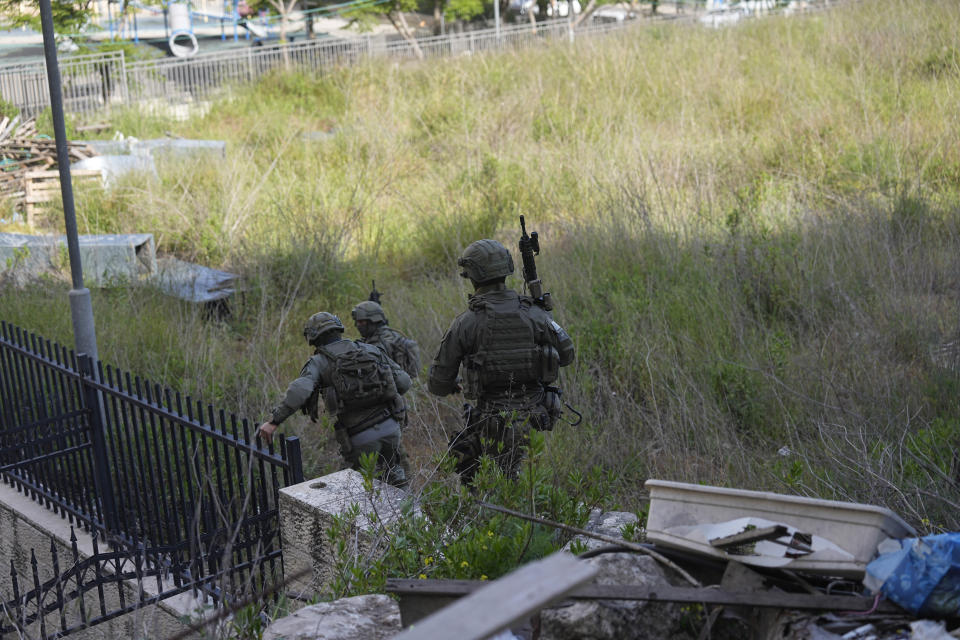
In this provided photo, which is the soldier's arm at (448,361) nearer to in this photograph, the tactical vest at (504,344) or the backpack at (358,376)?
the tactical vest at (504,344)

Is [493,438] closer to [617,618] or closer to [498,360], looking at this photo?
[498,360]

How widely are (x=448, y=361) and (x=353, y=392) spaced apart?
0.50 meters

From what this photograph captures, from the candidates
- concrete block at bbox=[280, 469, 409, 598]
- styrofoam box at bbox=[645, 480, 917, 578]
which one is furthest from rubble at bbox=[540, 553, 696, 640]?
concrete block at bbox=[280, 469, 409, 598]

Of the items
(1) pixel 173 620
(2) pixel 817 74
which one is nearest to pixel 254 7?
(2) pixel 817 74

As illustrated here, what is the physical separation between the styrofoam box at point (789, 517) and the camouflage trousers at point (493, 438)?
1.75m

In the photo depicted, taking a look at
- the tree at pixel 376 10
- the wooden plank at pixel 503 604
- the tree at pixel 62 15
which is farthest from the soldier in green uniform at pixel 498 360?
the tree at pixel 376 10

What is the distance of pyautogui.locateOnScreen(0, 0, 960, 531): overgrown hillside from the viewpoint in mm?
5098

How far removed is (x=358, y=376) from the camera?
456 centimetres

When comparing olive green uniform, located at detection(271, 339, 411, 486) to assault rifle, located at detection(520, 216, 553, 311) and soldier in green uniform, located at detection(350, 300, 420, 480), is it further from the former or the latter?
assault rifle, located at detection(520, 216, 553, 311)

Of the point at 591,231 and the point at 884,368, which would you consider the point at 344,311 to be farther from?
the point at 884,368

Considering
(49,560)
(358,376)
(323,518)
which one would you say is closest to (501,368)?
(358,376)

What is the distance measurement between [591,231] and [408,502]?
197 inches

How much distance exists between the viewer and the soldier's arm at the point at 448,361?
4.57 meters

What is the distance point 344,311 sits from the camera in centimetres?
791
